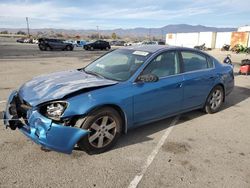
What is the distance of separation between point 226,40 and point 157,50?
5133 cm

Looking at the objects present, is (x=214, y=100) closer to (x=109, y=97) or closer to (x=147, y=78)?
(x=147, y=78)

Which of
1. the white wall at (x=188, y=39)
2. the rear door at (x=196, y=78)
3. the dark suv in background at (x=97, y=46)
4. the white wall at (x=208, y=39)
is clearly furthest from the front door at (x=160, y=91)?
the white wall at (x=188, y=39)

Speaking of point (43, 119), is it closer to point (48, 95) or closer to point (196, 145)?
point (48, 95)

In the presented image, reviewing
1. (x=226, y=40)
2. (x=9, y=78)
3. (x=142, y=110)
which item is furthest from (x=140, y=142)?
(x=226, y=40)

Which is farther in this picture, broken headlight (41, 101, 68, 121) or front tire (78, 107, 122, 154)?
front tire (78, 107, 122, 154)

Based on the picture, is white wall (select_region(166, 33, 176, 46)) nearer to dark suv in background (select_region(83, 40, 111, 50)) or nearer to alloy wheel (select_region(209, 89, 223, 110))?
dark suv in background (select_region(83, 40, 111, 50))

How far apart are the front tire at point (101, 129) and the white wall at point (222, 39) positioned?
169 feet

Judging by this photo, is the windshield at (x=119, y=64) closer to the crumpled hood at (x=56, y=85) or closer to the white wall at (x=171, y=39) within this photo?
the crumpled hood at (x=56, y=85)

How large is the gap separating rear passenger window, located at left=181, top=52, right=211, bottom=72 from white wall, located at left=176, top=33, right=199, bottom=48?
187 feet

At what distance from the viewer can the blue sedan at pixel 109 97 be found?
11.3 ft

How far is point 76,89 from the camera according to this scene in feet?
11.9

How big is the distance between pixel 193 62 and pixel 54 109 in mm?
3090

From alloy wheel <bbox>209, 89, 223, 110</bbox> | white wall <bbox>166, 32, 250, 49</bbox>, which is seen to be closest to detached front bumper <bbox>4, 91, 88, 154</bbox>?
alloy wheel <bbox>209, 89, 223, 110</bbox>

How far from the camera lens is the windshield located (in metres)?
4.35
